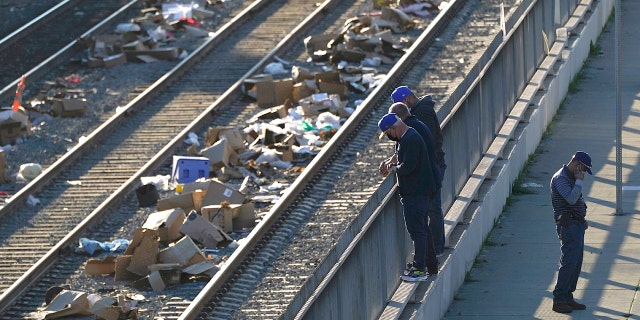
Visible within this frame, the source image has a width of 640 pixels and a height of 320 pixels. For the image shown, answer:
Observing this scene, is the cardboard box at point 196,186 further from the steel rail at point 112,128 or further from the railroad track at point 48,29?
the railroad track at point 48,29

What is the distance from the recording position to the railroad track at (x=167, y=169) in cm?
1656

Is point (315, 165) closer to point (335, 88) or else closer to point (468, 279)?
point (335, 88)

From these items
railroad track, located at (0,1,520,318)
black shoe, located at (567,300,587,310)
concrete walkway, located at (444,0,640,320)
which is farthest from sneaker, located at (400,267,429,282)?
railroad track, located at (0,1,520,318)

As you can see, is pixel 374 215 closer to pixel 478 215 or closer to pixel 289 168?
pixel 478 215

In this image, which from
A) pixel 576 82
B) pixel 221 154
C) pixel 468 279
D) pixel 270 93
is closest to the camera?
pixel 468 279

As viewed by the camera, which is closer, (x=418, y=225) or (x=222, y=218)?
(x=418, y=225)

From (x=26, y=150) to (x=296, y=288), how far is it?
7.63 m

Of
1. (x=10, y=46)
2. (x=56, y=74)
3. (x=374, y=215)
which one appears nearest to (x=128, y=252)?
(x=374, y=215)

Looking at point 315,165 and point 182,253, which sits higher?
point 182,253

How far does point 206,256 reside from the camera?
57.3 ft

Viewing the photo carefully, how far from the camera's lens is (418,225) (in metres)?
14.0

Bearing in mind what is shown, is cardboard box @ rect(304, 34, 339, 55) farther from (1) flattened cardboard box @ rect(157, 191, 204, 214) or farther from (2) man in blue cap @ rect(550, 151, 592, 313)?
(2) man in blue cap @ rect(550, 151, 592, 313)

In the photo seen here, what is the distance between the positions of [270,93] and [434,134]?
30.5ft

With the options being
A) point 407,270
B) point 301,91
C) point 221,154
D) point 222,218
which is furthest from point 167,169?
point 407,270
